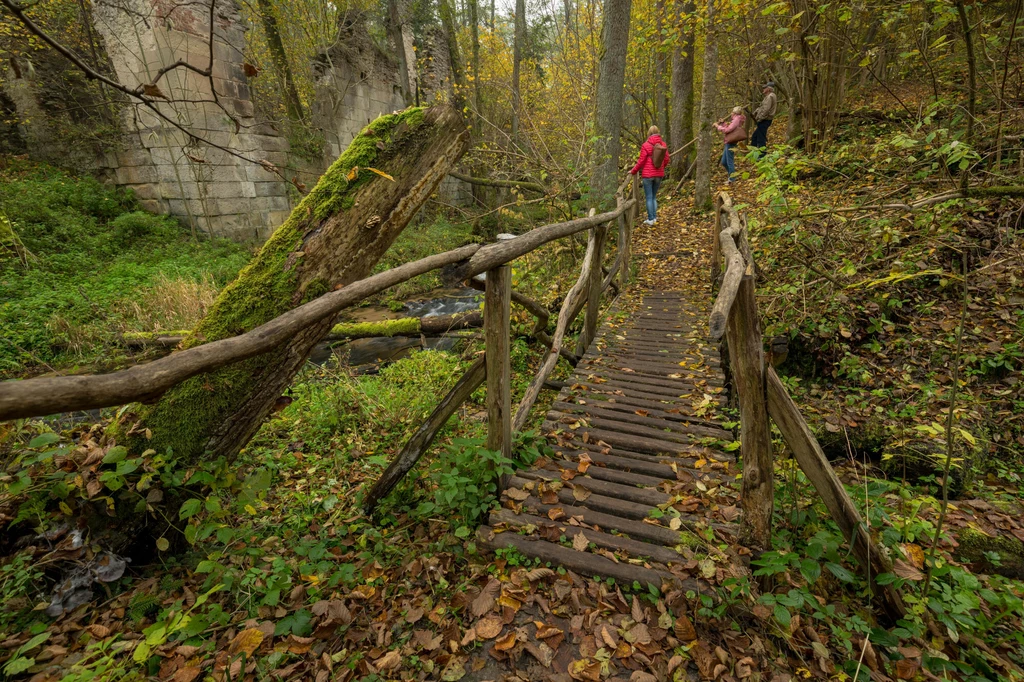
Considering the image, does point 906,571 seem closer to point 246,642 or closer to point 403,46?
point 246,642

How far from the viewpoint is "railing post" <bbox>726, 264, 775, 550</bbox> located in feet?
6.70

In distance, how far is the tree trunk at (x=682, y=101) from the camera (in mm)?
11398

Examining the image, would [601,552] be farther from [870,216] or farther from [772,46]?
[772,46]

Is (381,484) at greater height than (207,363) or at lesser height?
lesser

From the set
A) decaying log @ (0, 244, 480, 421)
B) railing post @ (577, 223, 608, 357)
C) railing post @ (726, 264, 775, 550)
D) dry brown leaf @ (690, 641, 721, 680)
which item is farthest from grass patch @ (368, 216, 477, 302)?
dry brown leaf @ (690, 641, 721, 680)

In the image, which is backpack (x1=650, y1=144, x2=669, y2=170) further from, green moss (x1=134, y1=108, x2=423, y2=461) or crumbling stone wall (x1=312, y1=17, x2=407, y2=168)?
crumbling stone wall (x1=312, y1=17, x2=407, y2=168)

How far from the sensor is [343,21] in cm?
1420

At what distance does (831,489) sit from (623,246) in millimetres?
5793

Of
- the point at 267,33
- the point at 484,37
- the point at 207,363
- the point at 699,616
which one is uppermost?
the point at 484,37

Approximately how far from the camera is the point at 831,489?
2.06 m

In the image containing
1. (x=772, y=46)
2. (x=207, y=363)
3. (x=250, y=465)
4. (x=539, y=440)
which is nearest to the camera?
(x=207, y=363)

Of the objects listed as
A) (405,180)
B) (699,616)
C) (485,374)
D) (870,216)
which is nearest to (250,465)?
(485,374)

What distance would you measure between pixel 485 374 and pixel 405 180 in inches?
58.6

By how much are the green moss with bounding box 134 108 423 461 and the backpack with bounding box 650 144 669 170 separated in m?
6.75
